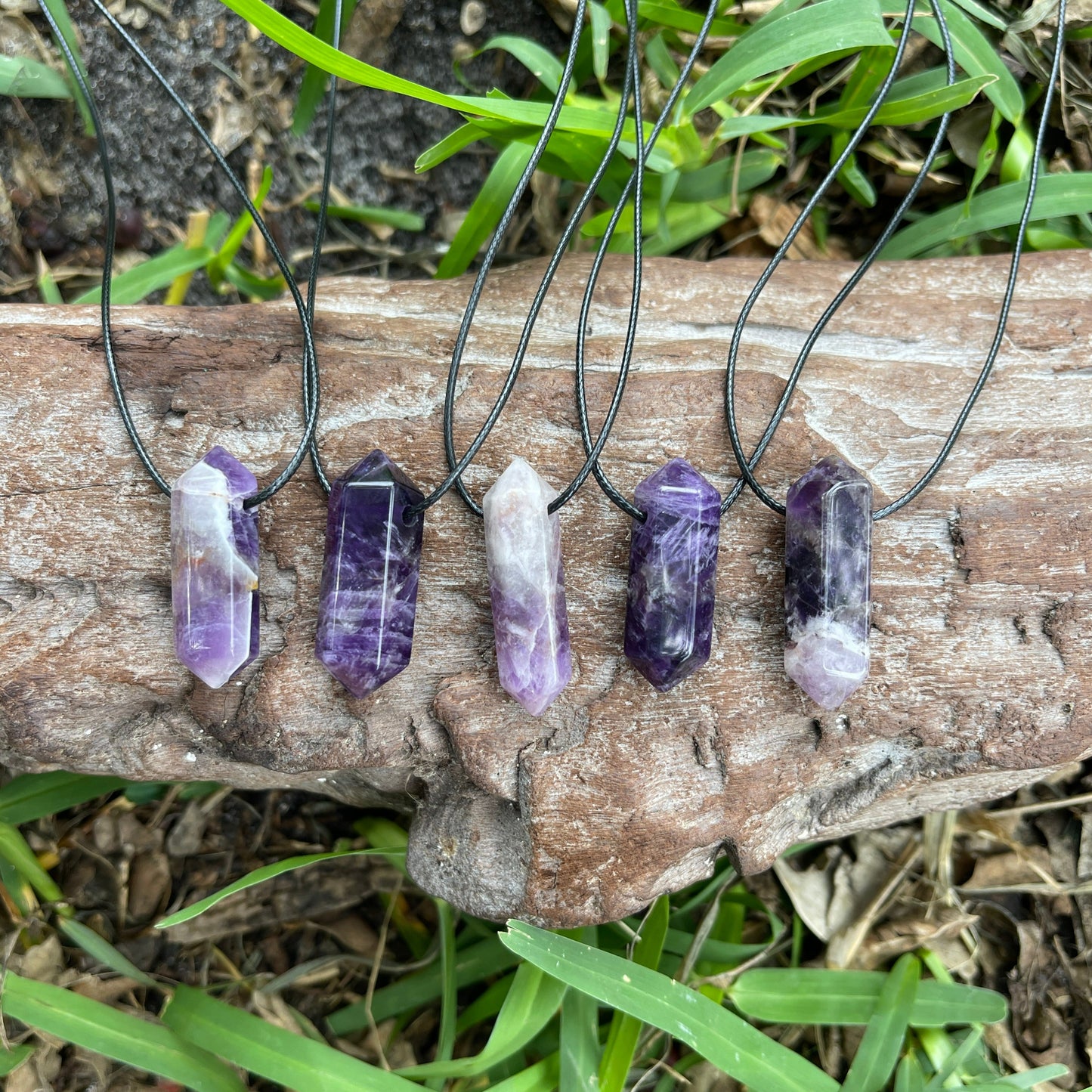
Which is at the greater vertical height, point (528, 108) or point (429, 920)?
point (528, 108)

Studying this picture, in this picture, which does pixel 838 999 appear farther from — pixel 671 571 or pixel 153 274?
pixel 153 274

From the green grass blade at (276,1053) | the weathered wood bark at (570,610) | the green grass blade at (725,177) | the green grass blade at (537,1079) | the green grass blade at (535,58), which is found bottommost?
the green grass blade at (537,1079)

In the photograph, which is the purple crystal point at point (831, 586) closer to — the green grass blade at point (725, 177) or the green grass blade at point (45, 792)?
the green grass blade at point (725, 177)

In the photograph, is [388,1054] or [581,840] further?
[388,1054]

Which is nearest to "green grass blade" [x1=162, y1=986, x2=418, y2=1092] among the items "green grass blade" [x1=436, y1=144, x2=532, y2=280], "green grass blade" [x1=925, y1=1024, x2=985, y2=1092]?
"green grass blade" [x1=925, y1=1024, x2=985, y2=1092]

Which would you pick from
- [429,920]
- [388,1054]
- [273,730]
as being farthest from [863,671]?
[388,1054]

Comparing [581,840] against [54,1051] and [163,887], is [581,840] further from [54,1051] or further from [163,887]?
[54,1051]

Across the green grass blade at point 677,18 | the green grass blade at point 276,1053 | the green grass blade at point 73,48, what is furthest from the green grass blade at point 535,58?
the green grass blade at point 276,1053
